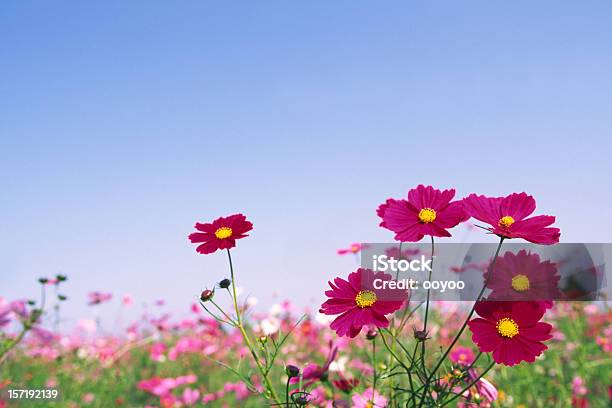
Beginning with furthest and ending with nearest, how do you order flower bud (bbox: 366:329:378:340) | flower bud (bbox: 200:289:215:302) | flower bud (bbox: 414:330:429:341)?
flower bud (bbox: 366:329:378:340), flower bud (bbox: 200:289:215:302), flower bud (bbox: 414:330:429:341)

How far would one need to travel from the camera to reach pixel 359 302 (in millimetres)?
1188

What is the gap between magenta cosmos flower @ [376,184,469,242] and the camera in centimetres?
115

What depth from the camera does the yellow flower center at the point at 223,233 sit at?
1346mm

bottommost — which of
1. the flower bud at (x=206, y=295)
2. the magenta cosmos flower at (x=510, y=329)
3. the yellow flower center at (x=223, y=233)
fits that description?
the magenta cosmos flower at (x=510, y=329)

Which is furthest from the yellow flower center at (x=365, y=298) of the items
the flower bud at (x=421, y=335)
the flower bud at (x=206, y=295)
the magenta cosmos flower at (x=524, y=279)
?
the flower bud at (x=206, y=295)

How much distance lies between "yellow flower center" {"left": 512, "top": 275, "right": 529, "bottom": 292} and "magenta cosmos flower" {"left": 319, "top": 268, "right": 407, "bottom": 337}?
23cm

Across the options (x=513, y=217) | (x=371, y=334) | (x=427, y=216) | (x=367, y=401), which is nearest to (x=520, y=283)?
(x=513, y=217)

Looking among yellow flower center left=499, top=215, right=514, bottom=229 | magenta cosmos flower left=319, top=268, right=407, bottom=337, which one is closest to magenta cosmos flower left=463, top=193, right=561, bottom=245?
yellow flower center left=499, top=215, right=514, bottom=229

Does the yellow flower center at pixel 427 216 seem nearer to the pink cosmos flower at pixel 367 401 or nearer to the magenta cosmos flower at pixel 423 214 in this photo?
the magenta cosmos flower at pixel 423 214

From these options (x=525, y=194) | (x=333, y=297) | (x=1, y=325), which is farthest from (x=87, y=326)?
(x=525, y=194)

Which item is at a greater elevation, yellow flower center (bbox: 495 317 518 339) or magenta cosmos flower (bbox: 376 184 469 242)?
magenta cosmos flower (bbox: 376 184 469 242)

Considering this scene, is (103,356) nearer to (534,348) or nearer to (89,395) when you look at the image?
(89,395)

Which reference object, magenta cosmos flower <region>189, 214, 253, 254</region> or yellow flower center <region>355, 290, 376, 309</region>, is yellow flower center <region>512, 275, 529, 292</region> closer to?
yellow flower center <region>355, 290, 376, 309</region>

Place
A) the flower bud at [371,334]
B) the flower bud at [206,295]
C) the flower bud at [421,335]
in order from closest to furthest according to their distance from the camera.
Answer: the flower bud at [421,335] → the flower bud at [206,295] → the flower bud at [371,334]
